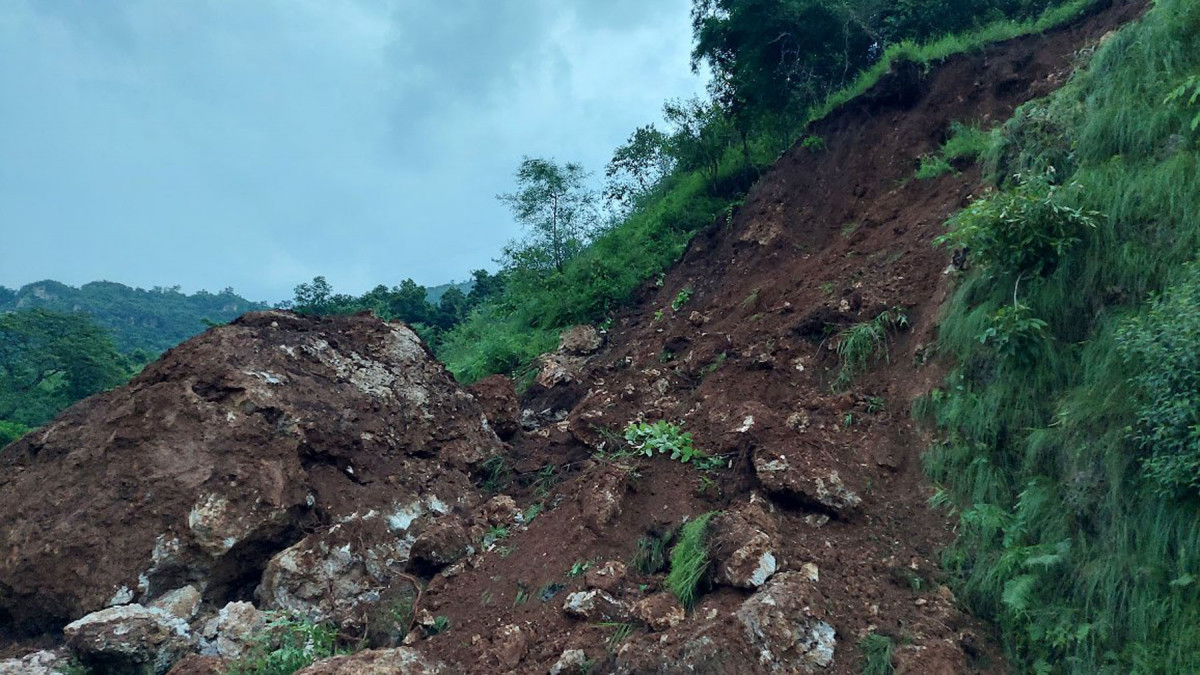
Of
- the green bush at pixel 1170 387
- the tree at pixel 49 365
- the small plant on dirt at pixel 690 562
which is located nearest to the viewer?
the green bush at pixel 1170 387

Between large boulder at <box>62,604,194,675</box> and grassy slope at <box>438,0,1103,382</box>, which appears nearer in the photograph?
large boulder at <box>62,604,194,675</box>

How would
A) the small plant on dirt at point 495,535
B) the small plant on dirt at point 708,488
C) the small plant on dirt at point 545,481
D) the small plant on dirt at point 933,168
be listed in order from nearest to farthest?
the small plant on dirt at point 708,488 → the small plant on dirt at point 495,535 → the small plant on dirt at point 545,481 → the small plant on dirt at point 933,168

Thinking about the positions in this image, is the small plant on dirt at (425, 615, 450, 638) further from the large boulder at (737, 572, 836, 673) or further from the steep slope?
the large boulder at (737, 572, 836, 673)

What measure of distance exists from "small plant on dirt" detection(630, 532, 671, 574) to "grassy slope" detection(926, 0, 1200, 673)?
1.86m

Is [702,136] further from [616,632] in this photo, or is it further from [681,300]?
[616,632]

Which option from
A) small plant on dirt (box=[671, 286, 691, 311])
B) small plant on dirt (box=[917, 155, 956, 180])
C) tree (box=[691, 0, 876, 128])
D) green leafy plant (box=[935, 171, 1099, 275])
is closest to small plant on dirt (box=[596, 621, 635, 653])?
green leafy plant (box=[935, 171, 1099, 275])

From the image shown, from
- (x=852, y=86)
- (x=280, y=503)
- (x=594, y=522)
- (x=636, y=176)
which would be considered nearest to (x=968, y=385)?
(x=594, y=522)

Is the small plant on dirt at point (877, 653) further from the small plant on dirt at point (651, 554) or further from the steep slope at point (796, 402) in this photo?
the small plant on dirt at point (651, 554)

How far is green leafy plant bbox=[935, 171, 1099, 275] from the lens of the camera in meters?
5.51

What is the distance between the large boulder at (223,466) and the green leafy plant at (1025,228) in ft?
16.0

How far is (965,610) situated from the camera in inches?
185

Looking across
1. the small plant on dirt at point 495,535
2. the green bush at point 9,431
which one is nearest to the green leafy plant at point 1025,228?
the small plant on dirt at point 495,535

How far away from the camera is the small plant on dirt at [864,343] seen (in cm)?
683

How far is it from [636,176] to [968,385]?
1210 cm
